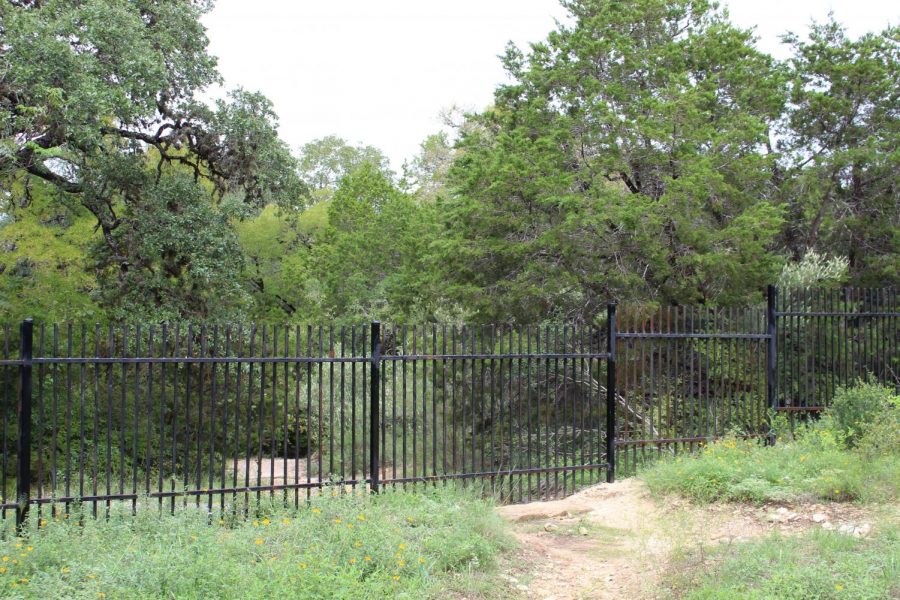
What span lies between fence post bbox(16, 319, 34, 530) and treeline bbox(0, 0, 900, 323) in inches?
332

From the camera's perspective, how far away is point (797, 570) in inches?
193

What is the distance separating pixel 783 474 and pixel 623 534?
70.6 inches

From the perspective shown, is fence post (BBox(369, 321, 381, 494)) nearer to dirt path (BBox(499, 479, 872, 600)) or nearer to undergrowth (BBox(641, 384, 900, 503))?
dirt path (BBox(499, 479, 872, 600))

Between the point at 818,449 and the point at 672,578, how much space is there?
394 centimetres

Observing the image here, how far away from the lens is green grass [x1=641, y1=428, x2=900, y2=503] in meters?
6.98

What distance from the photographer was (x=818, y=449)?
27.6ft

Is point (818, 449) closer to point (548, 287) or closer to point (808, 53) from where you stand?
point (548, 287)

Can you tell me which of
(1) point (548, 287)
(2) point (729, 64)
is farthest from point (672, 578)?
(2) point (729, 64)

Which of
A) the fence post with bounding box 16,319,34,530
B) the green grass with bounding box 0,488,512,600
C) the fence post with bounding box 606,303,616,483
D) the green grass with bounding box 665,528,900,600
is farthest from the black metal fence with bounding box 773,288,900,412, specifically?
the fence post with bounding box 16,319,34,530

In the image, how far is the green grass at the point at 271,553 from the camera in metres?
4.63

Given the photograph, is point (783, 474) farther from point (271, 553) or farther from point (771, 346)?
point (271, 553)

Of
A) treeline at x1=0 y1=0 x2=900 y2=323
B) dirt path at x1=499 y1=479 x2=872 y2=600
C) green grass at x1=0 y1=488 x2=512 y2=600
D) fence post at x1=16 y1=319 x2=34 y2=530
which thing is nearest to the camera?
green grass at x1=0 y1=488 x2=512 y2=600

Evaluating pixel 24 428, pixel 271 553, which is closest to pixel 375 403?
pixel 271 553

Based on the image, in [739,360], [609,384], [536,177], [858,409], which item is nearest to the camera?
[609,384]
